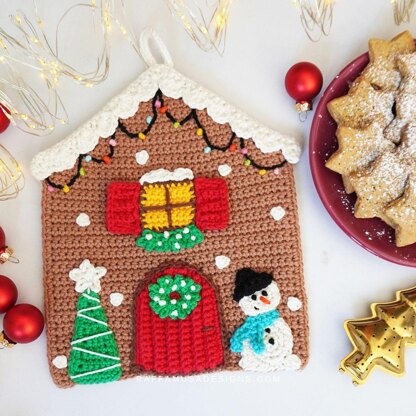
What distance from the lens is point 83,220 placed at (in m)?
1.20

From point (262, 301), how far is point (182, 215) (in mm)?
248

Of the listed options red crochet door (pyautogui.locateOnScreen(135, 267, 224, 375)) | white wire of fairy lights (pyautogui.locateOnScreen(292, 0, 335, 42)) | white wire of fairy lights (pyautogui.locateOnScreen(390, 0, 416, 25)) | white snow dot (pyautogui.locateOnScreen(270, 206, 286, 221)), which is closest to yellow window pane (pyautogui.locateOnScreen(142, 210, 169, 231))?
red crochet door (pyautogui.locateOnScreen(135, 267, 224, 375))

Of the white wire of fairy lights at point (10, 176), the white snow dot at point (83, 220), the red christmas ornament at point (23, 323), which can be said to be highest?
the white wire of fairy lights at point (10, 176)

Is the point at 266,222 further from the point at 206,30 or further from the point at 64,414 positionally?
the point at 64,414

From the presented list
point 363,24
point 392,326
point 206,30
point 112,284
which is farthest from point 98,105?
point 392,326

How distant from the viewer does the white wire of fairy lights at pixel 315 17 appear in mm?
1195

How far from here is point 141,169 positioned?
1205mm

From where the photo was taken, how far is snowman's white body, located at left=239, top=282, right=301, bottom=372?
116cm

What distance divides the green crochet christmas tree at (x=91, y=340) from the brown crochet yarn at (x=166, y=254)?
0.06 ft

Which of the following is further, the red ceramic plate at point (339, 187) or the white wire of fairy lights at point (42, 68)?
the white wire of fairy lights at point (42, 68)

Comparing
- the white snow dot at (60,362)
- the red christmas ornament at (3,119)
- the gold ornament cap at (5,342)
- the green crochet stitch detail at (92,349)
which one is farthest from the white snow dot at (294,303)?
the red christmas ornament at (3,119)

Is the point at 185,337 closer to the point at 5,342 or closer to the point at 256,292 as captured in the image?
the point at 256,292

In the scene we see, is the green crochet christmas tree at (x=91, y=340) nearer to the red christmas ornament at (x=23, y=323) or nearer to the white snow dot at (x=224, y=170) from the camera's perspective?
the red christmas ornament at (x=23, y=323)

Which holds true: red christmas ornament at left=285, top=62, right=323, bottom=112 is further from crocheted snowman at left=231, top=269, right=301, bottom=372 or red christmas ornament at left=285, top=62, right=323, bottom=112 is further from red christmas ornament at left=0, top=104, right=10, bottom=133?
red christmas ornament at left=0, top=104, right=10, bottom=133
